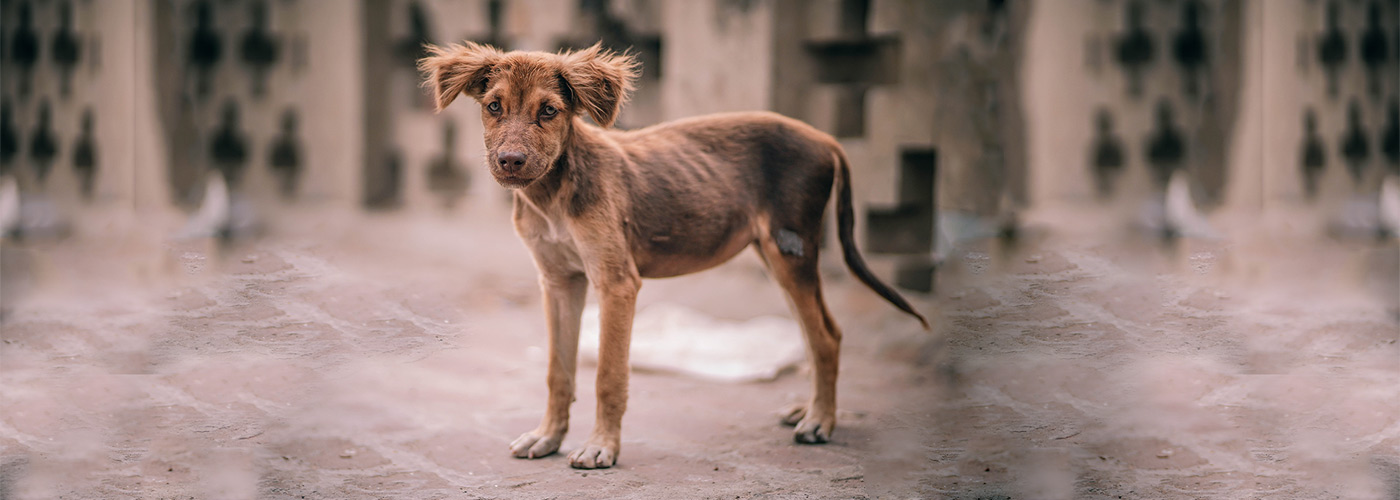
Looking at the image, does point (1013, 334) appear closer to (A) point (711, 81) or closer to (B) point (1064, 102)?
(B) point (1064, 102)

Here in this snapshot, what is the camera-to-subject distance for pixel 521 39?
8.16 meters

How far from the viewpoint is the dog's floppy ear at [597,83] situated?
3492 millimetres

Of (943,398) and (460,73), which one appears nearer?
(460,73)

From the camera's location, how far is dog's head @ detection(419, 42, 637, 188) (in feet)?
10.8

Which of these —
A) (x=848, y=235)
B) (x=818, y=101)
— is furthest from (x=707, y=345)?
(x=818, y=101)

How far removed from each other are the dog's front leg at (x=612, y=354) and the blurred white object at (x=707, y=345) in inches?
64.7

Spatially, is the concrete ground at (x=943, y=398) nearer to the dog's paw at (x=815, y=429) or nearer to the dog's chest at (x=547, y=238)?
the dog's paw at (x=815, y=429)

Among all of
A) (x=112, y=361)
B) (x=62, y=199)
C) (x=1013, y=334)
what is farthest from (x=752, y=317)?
(x=62, y=199)

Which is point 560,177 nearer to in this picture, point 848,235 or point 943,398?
point 848,235

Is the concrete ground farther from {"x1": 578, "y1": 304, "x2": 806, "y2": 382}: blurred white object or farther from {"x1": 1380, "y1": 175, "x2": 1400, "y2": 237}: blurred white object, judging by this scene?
{"x1": 578, "y1": 304, "x2": 806, "y2": 382}: blurred white object

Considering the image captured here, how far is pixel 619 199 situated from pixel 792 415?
1424mm

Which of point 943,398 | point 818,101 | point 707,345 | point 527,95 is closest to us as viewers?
point 527,95

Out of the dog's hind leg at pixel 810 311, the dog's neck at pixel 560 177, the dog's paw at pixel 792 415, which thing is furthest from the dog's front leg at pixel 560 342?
the dog's paw at pixel 792 415

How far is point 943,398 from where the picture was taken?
13.5 ft
